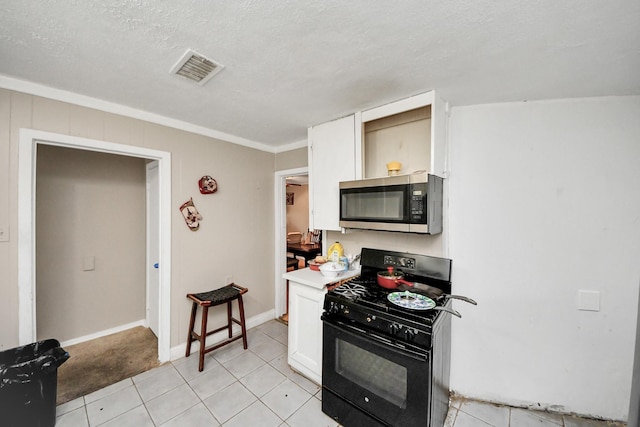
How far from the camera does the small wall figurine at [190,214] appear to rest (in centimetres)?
254

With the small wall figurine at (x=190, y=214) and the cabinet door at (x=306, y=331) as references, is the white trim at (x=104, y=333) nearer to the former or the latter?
the small wall figurine at (x=190, y=214)

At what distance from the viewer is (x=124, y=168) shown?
10.1 feet

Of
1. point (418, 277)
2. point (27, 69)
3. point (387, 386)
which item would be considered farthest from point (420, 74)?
point (27, 69)

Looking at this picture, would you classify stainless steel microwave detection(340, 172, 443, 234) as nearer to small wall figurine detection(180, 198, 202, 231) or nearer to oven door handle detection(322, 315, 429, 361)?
oven door handle detection(322, 315, 429, 361)

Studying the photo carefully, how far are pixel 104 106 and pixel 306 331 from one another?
2.51 metres

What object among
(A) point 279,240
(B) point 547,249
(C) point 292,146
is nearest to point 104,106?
(C) point 292,146

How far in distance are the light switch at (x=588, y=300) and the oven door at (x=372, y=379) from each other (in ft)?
4.32

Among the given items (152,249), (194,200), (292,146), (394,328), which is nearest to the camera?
(394,328)

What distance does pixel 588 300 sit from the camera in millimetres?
1753

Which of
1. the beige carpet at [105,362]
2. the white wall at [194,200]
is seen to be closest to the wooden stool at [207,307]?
the white wall at [194,200]

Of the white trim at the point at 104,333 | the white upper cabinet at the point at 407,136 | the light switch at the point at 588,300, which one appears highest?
the white upper cabinet at the point at 407,136

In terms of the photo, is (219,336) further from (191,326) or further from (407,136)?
(407,136)

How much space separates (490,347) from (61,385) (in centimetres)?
356

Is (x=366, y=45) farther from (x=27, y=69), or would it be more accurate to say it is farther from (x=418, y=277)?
(x=27, y=69)
